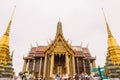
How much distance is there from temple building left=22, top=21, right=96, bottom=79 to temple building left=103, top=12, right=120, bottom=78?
32.7ft

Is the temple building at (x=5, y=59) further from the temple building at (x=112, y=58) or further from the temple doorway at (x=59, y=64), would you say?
the temple doorway at (x=59, y=64)

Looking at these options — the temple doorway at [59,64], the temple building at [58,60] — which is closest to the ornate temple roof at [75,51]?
the temple building at [58,60]

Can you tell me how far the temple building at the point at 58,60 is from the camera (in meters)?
27.0

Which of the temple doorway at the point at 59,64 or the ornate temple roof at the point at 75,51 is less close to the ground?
the ornate temple roof at the point at 75,51

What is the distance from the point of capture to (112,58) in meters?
16.0

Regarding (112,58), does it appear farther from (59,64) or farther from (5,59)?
(59,64)

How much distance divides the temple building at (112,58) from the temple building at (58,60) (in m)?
9.98

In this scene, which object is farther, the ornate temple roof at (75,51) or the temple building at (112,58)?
the ornate temple roof at (75,51)

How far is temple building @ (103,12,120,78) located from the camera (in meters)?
15.1

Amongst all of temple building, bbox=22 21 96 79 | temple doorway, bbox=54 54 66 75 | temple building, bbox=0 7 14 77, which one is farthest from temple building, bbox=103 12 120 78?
temple doorway, bbox=54 54 66 75

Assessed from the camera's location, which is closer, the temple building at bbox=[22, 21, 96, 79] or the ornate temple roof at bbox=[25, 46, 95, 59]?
the temple building at bbox=[22, 21, 96, 79]

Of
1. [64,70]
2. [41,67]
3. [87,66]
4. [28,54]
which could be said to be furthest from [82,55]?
[28,54]

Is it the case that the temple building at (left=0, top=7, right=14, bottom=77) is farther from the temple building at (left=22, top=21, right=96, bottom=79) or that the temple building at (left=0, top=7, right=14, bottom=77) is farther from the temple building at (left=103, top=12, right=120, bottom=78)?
the temple building at (left=22, top=21, right=96, bottom=79)

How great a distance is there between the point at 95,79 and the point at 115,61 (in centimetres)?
248
